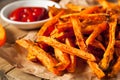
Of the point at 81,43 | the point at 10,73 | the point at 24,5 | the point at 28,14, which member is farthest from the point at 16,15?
the point at 81,43

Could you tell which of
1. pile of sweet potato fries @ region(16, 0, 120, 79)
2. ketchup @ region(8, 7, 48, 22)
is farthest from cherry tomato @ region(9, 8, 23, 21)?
pile of sweet potato fries @ region(16, 0, 120, 79)

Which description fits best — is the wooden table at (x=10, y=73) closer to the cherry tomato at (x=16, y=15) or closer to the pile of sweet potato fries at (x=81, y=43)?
the pile of sweet potato fries at (x=81, y=43)

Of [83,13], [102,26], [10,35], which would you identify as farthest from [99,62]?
[10,35]

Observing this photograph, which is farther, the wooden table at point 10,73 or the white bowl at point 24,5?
the white bowl at point 24,5

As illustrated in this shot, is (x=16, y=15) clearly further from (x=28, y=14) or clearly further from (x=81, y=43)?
(x=81, y=43)

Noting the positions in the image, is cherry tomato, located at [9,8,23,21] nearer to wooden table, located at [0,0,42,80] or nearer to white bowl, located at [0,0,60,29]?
white bowl, located at [0,0,60,29]

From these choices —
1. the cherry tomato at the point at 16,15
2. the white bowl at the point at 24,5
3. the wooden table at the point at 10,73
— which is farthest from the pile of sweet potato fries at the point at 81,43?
the cherry tomato at the point at 16,15
